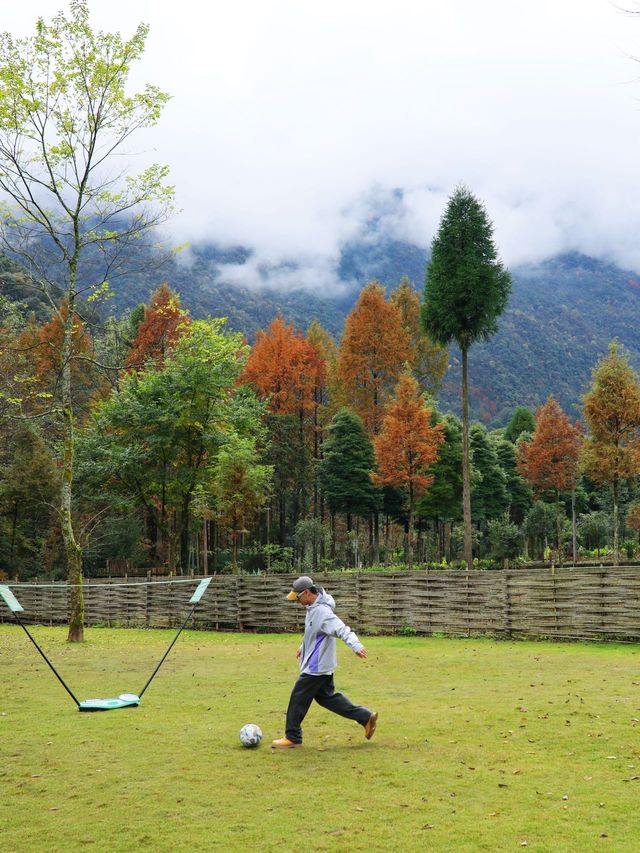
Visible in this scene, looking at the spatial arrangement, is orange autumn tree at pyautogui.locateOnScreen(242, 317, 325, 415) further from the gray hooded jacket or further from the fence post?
the gray hooded jacket

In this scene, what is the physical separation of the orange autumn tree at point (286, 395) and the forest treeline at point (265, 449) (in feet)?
0.40

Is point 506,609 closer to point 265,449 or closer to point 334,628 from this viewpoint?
point 334,628

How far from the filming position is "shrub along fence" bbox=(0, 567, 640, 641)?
17.7 meters

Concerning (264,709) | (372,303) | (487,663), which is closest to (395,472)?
(372,303)

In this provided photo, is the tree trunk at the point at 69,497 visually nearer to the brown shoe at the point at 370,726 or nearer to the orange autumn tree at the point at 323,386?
the brown shoe at the point at 370,726

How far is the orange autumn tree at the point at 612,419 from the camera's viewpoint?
3234 cm

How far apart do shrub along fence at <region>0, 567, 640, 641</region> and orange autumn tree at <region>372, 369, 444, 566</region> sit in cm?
1516

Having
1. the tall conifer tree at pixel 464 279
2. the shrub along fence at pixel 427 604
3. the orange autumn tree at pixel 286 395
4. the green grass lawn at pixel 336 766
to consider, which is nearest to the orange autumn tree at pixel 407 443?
the tall conifer tree at pixel 464 279

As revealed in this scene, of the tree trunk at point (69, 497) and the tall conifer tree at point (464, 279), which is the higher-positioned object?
the tall conifer tree at point (464, 279)

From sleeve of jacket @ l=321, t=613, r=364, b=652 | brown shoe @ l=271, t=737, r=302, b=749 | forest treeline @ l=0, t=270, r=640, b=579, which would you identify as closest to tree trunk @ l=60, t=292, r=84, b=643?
forest treeline @ l=0, t=270, r=640, b=579

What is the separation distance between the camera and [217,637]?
71.7 ft

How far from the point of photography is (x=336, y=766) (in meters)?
7.21

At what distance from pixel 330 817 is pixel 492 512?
154ft

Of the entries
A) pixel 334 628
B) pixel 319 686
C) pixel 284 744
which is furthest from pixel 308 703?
pixel 334 628
